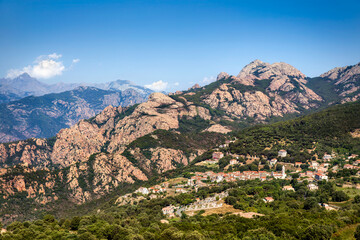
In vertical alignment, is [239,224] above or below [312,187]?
above

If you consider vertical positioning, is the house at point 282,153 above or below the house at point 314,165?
above

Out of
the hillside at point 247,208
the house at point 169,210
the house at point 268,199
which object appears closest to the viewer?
the hillside at point 247,208

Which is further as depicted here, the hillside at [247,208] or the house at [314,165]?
the house at [314,165]

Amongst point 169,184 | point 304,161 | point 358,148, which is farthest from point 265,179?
point 358,148

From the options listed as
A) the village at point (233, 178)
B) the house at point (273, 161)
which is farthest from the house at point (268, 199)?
the house at point (273, 161)

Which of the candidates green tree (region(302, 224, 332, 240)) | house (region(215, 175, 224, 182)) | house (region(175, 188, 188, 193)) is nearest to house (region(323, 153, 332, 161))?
house (region(215, 175, 224, 182))

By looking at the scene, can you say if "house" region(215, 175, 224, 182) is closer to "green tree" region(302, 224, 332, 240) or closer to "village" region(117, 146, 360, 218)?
"village" region(117, 146, 360, 218)

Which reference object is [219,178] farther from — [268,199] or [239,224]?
[239,224]

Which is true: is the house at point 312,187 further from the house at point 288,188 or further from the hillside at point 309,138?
the hillside at point 309,138

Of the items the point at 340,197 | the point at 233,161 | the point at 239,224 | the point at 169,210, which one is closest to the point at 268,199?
the point at 340,197

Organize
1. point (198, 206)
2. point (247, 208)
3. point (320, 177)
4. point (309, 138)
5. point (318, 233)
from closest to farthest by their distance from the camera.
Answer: point (318, 233)
point (247, 208)
point (198, 206)
point (320, 177)
point (309, 138)

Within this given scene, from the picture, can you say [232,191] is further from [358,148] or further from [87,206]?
[87,206]
